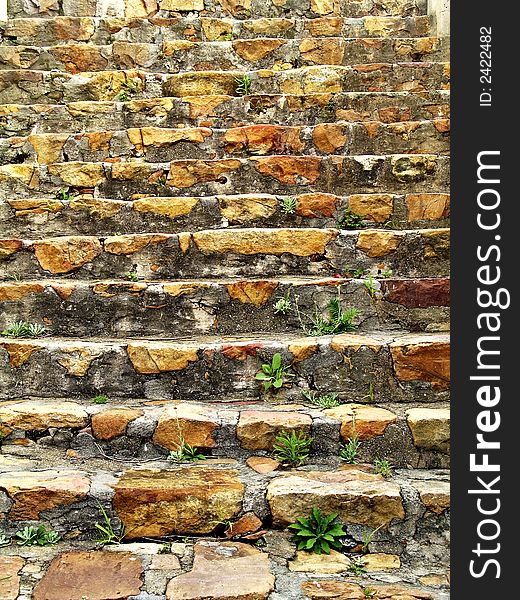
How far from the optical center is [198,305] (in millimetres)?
2865

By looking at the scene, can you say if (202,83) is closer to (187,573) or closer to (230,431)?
(230,431)

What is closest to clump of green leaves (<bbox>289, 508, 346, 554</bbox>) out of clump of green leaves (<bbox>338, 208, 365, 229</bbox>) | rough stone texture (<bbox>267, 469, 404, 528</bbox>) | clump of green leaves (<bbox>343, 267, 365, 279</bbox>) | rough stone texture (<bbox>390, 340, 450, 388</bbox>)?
rough stone texture (<bbox>267, 469, 404, 528</bbox>)

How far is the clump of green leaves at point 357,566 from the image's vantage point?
1949mm

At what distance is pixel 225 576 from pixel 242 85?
10.9 feet

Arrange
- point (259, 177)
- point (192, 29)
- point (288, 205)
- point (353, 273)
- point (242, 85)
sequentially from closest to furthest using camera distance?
point (353, 273)
point (288, 205)
point (259, 177)
point (242, 85)
point (192, 29)

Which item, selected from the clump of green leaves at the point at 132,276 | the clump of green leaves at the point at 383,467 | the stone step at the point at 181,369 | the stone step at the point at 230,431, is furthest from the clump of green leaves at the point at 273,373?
the clump of green leaves at the point at 132,276

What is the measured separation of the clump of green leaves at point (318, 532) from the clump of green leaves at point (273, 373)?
62 cm

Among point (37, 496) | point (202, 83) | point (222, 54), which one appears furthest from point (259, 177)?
point (37, 496)

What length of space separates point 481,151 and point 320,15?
400 centimetres

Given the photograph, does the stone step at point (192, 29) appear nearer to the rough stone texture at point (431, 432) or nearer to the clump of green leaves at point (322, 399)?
the clump of green leaves at point (322, 399)

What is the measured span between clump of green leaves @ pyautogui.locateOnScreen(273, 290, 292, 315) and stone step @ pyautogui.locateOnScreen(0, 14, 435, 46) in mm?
2946

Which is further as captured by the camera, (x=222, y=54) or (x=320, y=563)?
(x=222, y=54)

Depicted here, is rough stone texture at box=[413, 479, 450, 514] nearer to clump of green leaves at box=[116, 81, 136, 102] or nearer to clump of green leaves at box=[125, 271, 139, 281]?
clump of green leaves at box=[125, 271, 139, 281]

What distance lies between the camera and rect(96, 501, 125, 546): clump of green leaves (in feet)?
6.81
